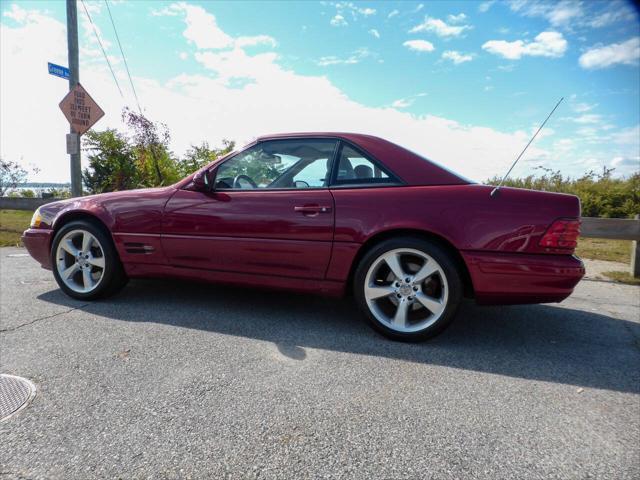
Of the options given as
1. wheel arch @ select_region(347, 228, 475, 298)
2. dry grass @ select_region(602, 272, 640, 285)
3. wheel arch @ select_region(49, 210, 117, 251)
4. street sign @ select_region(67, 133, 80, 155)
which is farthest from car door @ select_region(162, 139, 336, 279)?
street sign @ select_region(67, 133, 80, 155)

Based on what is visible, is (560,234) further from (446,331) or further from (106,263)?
(106,263)

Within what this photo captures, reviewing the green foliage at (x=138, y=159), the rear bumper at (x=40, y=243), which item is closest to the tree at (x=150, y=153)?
the green foliage at (x=138, y=159)

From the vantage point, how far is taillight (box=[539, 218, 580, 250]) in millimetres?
2451

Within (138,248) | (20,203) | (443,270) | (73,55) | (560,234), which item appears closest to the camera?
(560,234)

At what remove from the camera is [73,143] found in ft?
25.0

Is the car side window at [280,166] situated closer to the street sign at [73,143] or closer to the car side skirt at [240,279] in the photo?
the car side skirt at [240,279]

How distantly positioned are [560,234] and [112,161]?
12292 mm

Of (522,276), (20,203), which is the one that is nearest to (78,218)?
(522,276)

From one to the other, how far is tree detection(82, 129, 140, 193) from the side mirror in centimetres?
907

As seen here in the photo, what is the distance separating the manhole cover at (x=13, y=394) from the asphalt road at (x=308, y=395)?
0.05 m

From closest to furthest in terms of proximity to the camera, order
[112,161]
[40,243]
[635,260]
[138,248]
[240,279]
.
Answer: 1. [240,279]
2. [138,248]
3. [40,243]
4. [635,260]
5. [112,161]

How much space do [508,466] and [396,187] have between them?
1796 millimetres

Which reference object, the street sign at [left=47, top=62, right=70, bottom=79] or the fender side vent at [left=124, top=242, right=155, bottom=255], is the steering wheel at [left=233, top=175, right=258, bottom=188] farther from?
the street sign at [left=47, top=62, right=70, bottom=79]

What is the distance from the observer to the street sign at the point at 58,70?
733 cm
